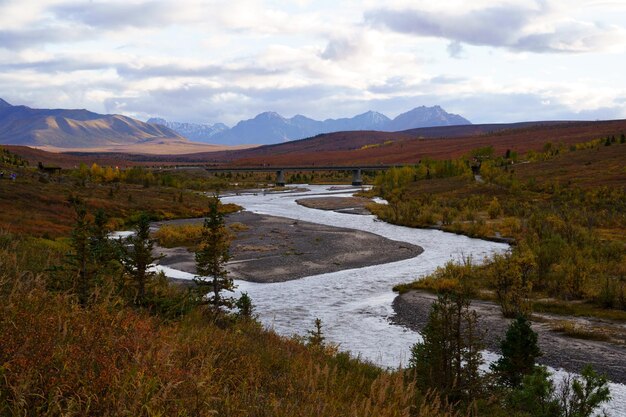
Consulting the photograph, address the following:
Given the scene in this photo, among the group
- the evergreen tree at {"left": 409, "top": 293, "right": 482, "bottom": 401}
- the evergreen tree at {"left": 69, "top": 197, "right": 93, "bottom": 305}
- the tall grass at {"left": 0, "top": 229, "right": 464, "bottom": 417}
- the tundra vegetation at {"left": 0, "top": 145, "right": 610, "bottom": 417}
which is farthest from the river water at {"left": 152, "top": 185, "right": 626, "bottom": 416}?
the tall grass at {"left": 0, "top": 229, "right": 464, "bottom": 417}

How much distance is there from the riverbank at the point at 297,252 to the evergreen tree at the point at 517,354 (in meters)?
20.6

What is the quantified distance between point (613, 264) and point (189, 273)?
26727 millimetres

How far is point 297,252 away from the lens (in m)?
44.2

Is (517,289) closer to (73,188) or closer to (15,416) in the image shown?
(15,416)

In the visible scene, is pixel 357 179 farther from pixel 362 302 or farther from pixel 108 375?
pixel 108 375

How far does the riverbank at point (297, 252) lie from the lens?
3750 cm

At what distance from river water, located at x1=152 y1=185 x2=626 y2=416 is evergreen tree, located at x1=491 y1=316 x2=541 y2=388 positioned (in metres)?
2.71

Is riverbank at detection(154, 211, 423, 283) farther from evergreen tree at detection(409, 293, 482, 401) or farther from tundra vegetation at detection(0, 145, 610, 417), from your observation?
evergreen tree at detection(409, 293, 482, 401)

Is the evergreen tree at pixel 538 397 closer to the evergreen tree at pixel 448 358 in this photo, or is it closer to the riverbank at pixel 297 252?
the evergreen tree at pixel 448 358

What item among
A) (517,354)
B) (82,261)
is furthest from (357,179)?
(82,261)

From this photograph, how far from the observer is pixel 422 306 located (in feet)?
88.8

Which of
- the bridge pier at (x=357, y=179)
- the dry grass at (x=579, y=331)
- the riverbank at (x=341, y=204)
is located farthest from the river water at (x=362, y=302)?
the bridge pier at (x=357, y=179)

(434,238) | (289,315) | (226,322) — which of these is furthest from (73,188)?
(226,322)

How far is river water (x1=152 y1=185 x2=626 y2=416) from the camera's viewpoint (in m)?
20.7
